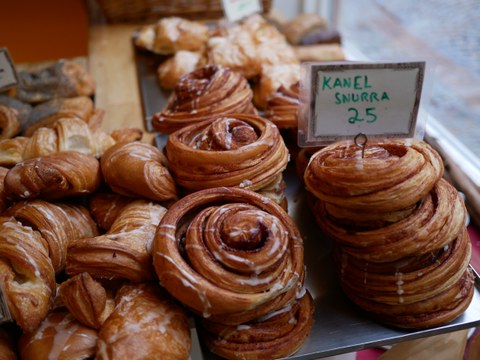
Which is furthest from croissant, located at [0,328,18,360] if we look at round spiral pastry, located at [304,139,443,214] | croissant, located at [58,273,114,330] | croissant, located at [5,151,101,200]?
round spiral pastry, located at [304,139,443,214]

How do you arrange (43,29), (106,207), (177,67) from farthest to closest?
(43,29) < (177,67) < (106,207)

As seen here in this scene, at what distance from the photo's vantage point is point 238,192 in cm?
134

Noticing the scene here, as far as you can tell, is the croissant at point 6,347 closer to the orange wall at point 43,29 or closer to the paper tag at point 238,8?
the paper tag at point 238,8

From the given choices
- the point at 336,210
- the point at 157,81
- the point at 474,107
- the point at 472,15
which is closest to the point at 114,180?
the point at 336,210

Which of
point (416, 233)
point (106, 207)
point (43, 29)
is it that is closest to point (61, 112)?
point (106, 207)

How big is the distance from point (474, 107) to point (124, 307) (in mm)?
2458

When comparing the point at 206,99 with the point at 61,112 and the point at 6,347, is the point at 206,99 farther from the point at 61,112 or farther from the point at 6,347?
the point at 6,347

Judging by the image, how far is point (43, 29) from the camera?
377cm

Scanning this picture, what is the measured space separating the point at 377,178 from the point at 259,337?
1.70 feet

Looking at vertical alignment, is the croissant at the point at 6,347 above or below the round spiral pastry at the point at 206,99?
below

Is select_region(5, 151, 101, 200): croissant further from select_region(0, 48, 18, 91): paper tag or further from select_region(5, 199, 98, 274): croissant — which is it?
select_region(0, 48, 18, 91): paper tag

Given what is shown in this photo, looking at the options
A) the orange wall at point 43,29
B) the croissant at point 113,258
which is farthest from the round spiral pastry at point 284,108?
the orange wall at point 43,29

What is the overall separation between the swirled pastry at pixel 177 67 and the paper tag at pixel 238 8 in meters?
0.35

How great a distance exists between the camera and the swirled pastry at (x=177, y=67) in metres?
2.74
